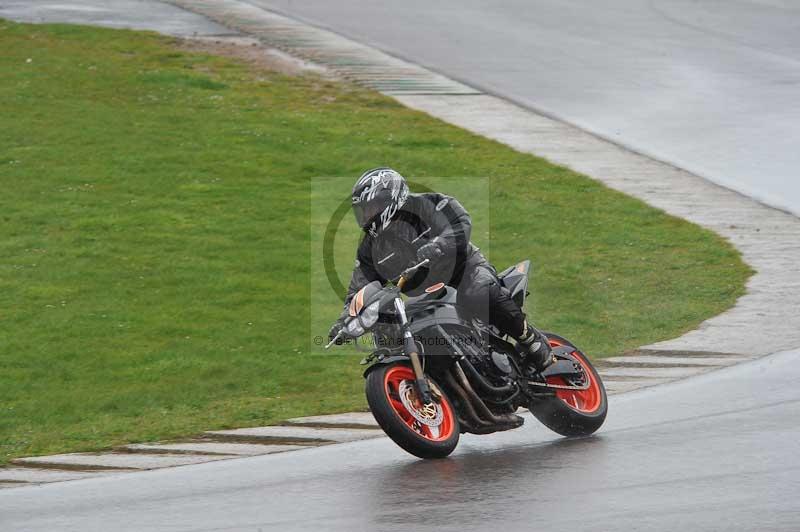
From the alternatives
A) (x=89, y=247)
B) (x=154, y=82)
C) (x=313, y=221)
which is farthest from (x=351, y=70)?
(x=89, y=247)

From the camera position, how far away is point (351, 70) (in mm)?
26234

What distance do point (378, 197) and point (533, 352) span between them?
67.5 inches

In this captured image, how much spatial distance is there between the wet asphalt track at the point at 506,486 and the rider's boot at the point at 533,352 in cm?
52

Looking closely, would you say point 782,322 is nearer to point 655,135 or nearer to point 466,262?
point 466,262

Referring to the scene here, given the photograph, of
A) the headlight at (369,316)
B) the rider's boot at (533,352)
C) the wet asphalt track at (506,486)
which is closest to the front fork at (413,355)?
the headlight at (369,316)

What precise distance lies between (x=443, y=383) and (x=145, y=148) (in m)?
13.1

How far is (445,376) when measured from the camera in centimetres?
889

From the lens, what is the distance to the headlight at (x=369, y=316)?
838 centimetres

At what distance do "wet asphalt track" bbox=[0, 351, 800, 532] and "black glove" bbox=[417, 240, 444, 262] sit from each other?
1.35 meters

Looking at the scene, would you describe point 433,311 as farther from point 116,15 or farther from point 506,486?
point 116,15

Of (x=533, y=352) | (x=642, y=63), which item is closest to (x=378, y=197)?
(x=533, y=352)

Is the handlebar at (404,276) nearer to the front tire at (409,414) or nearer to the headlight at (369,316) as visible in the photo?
the headlight at (369,316)

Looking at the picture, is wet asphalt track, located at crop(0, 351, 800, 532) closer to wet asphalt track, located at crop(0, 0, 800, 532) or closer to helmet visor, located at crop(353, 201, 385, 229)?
wet asphalt track, located at crop(0, 0, 800, 532)

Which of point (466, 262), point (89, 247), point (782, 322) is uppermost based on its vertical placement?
point (466, 262)
